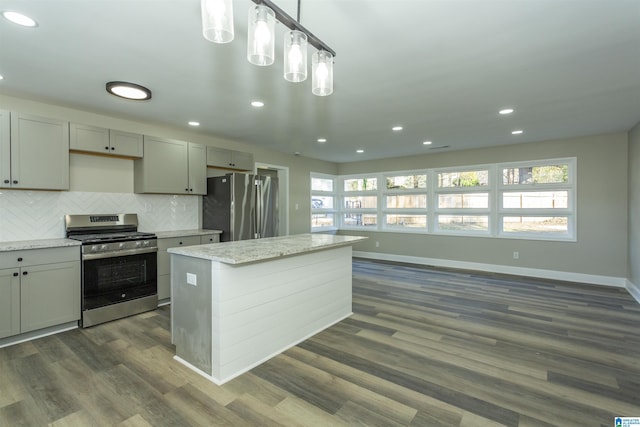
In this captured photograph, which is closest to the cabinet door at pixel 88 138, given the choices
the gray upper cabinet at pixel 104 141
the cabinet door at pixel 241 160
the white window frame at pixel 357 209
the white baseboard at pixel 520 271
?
the gray upper cabinet at pixel 104 141

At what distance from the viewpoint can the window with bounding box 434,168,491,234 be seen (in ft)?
20.2

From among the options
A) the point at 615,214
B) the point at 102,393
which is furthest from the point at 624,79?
the point at 102,393

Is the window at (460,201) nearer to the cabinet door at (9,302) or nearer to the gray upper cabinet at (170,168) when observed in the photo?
the gray upper cabinet at (170,168)

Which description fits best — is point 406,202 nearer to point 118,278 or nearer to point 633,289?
point 633,289

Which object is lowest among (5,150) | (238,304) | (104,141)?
(238,304)

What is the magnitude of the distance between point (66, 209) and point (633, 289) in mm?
7822

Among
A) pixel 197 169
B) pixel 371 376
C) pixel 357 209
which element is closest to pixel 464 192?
Result: pixel 357 209

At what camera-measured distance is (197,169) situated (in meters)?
4.59

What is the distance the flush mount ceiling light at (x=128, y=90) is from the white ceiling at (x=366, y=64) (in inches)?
3.5

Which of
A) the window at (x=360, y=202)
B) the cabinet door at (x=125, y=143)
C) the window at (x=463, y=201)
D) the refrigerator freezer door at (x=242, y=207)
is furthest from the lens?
the window at (x=360, y=202)

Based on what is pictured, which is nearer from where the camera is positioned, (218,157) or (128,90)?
(128,90)

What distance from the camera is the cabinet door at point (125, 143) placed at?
372cm

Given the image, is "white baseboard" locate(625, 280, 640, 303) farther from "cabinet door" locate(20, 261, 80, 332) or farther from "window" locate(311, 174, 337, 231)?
"cabinet door" locate(20, 261, 80, 332)

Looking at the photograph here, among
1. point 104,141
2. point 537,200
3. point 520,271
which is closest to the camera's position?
point 104,141
